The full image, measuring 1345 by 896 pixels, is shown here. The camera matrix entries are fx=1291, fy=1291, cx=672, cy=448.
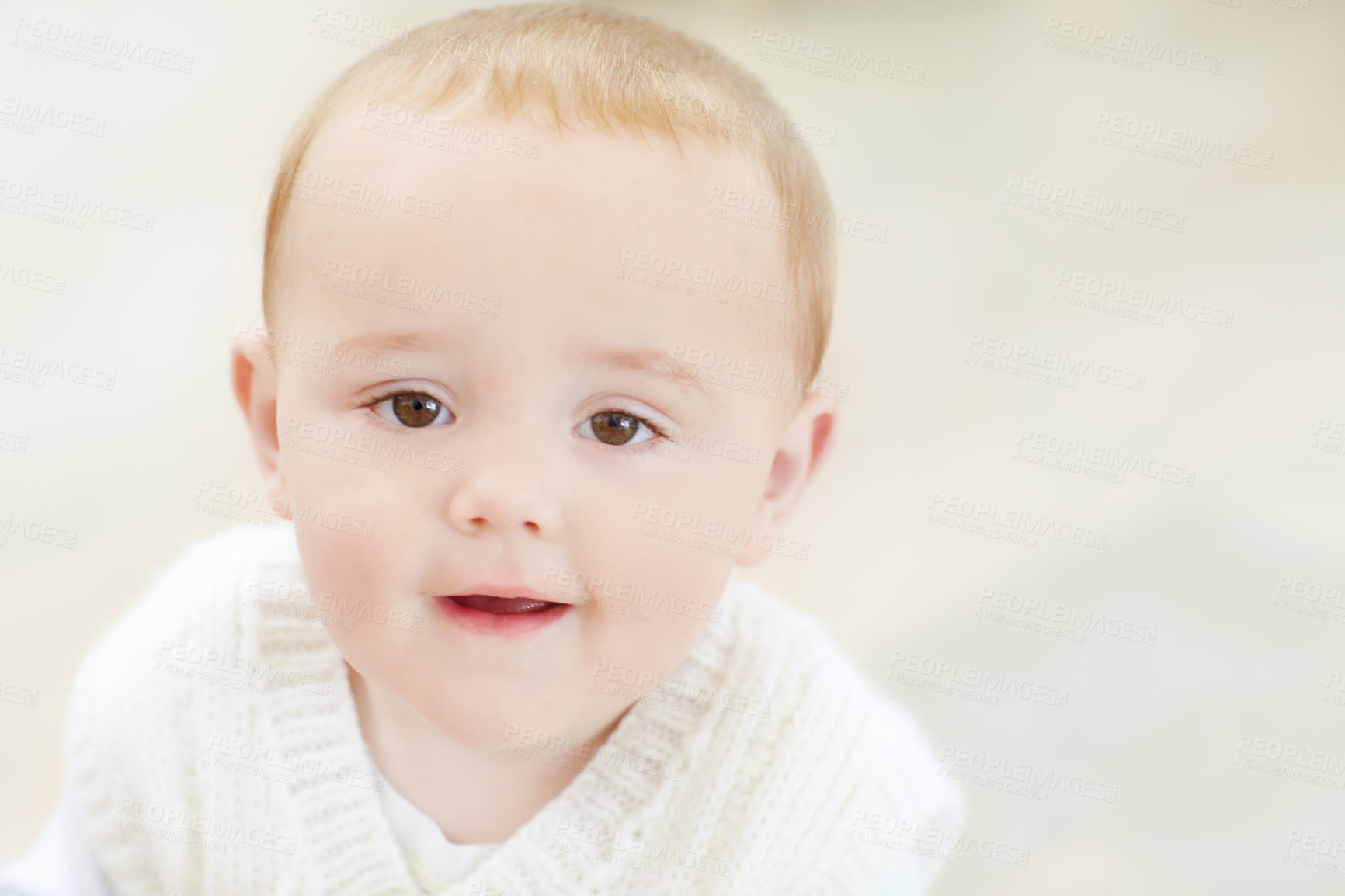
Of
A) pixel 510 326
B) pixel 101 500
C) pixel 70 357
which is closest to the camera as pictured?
pixel 510 326

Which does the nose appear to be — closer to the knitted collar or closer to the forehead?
the forehead

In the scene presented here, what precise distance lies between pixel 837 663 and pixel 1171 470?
861 mm

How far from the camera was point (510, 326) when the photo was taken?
75cm

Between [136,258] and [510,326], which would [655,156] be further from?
[136,258]

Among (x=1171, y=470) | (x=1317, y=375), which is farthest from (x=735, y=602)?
(x=1317, y=375)

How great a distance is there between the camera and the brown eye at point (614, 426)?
2.65ft

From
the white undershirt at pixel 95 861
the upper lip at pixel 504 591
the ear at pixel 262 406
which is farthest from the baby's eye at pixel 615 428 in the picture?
the white undershirt at pixel 95 861

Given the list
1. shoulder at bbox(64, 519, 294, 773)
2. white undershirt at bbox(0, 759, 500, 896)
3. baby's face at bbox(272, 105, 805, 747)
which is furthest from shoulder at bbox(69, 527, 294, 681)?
baby's face at bbox(272, 105, 805, 747)

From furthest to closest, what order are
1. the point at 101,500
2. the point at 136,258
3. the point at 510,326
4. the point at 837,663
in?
1. the point at 136,258
2. the point at 101,500
3. the point at 837,663
4. the point at 510,326

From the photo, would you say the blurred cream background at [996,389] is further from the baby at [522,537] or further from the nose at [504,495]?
the nose at [504,495]

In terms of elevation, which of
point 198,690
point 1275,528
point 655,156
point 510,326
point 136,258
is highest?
point 136,258

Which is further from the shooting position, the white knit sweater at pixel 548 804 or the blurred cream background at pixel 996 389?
the blurred cream background at pixel 996 389

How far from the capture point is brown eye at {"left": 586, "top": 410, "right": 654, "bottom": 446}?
0.81 meters

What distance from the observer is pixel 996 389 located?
181 centimetres
